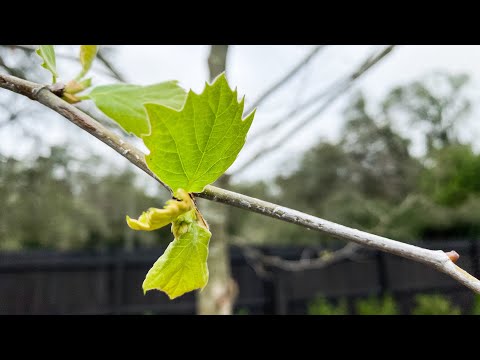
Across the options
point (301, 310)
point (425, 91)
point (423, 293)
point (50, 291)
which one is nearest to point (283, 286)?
point (301, 310)

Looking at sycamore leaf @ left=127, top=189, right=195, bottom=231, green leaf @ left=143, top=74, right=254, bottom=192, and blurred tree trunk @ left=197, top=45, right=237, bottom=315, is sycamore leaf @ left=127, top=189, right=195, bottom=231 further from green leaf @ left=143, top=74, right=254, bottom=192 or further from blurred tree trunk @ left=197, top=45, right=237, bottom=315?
blurred tree trunk @ left=197, top=45, right=237, bottom=315

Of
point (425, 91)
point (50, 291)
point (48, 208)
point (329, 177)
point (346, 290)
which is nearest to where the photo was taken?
point (48, 208)

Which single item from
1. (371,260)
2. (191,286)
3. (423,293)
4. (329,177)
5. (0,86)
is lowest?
(191,286)

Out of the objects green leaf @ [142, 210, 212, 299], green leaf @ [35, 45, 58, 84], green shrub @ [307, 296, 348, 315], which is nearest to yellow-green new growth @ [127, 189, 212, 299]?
green leaf @ [142, 210, 212, 299]

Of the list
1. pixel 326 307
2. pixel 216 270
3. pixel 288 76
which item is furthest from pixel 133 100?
pixel 326 307

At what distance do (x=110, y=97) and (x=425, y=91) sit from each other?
5259 mm

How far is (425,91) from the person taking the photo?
497cm

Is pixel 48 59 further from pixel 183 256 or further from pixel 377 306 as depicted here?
pixel 377 306

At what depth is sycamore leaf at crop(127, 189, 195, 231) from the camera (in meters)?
0.19

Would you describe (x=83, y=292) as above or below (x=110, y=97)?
above

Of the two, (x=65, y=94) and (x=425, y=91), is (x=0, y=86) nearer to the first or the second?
(x=65, y=94)

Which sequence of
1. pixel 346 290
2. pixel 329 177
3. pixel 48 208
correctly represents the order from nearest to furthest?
pixel 48 208, pixel 346 290, pixel 329 177

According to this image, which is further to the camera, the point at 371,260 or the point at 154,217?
the point at 371,260

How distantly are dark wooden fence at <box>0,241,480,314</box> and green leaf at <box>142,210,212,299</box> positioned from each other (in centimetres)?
316
